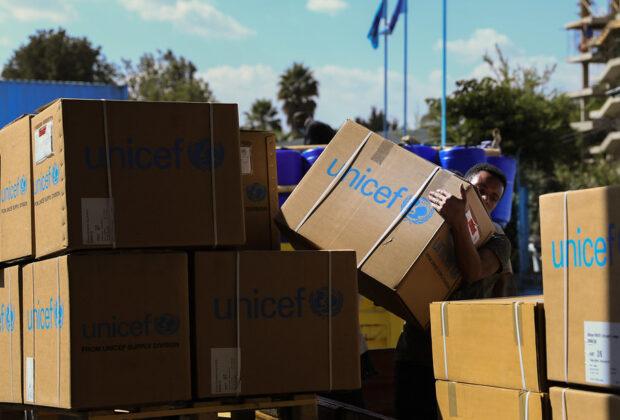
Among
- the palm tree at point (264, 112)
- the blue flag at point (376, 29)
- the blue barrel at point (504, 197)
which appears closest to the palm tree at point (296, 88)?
the palm tree at point (264, 112)

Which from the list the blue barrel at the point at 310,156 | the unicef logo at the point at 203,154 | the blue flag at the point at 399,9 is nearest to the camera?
the unicef logo at the point at 203,154

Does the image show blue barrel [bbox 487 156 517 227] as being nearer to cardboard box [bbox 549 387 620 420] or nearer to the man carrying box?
the man carrying box

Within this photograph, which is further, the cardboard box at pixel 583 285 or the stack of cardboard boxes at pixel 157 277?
the stack of cardboard boxes at pixel 157 277

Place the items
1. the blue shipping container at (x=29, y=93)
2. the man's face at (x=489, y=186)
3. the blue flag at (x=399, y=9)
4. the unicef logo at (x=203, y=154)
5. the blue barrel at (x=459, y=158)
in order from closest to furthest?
the unicef logo at (x=203, y=154) → the man's face at (x=489, y=186) → the blue barrel at (x=459, y=158) → the blue shipping container at (x=29, y=93) → the blue flag at (x=399, y=9)

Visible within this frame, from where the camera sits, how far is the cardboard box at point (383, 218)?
3.69 meters

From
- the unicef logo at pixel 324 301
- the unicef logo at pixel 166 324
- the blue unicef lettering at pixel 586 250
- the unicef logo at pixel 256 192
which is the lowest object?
the unicef logo at pixel 166 324

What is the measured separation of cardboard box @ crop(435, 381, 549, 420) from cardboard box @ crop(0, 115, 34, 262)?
164 cm

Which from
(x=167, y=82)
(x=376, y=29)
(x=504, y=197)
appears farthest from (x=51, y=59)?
(x=504, y=197)

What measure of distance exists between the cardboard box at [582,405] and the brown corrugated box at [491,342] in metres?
0.14

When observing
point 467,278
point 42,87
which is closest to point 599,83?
point 42,87

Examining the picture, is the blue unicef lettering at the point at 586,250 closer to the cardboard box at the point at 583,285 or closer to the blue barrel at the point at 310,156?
the cardboard box at the point at 583,285

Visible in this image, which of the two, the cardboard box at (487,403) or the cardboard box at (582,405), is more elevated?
the cardboard box at (582,405)

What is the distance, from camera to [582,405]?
289 centimetres

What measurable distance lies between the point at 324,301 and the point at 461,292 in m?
0.89
